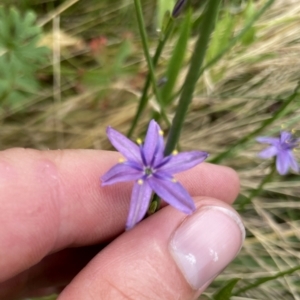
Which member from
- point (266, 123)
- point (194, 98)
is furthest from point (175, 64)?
point (194, 98)

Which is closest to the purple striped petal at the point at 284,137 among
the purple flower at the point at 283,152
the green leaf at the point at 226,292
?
the purple flower at the point at 283,152

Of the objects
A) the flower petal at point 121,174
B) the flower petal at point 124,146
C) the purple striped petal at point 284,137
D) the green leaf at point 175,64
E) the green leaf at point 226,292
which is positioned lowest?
the green leaf at point 226,292

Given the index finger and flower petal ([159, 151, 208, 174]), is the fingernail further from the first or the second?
the index finger

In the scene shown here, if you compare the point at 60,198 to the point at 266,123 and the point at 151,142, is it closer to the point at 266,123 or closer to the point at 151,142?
the point at 151,142

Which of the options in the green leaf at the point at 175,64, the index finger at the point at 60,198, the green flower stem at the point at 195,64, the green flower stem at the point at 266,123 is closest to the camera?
the green flower stem at the point at 195,64

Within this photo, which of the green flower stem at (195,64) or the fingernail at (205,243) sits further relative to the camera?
the fingernail at (205,243)

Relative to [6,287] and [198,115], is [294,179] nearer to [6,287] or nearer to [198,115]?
[198,115]

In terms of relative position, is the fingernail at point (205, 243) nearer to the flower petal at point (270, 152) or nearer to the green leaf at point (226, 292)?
the green leaf at point (226, 292)
